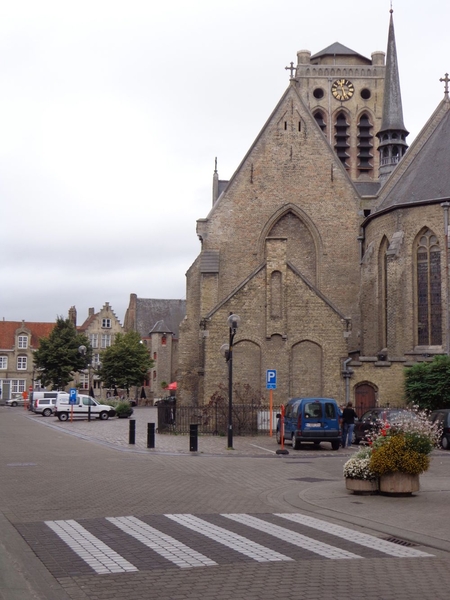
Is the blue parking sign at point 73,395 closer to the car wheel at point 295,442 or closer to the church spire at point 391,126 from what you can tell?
the car wheel at point 295,442

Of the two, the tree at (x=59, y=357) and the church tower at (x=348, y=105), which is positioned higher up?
the church tower at (x=348, y=105)

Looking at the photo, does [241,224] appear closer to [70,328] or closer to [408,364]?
[408,364]

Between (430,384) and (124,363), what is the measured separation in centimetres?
4662

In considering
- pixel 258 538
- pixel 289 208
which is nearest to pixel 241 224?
pixel 289 208

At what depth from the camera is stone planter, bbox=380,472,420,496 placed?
13.0m

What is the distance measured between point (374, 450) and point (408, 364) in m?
21.1

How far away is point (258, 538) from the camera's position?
366 inches

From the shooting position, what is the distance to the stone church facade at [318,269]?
1277 inches

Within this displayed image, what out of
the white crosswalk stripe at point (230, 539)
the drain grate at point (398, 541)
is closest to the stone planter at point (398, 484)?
the drain grate at point (398, 541)

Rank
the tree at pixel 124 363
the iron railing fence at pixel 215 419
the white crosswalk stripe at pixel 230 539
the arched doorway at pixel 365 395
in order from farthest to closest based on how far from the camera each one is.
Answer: the tree at pixel 124 363, the arched doorway at pixel 365 395, the iron railing fence at pixel 215 419, the white crosswalk stripe at pixel 230 539

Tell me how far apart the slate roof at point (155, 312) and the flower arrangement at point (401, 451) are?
80.4 meters

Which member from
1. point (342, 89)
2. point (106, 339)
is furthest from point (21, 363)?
point (342, 89)

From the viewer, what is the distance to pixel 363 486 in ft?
43.6

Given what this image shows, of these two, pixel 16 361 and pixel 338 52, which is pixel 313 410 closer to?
pixel 338 52
